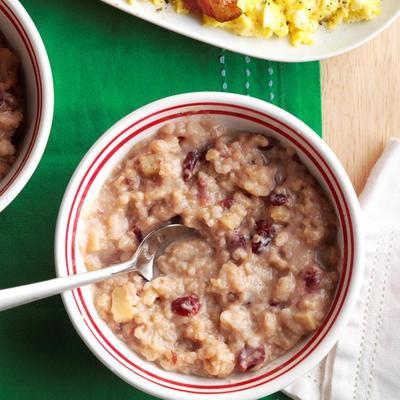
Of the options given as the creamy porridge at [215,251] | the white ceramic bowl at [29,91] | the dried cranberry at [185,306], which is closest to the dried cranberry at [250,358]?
the creamy porridge at [215,251]

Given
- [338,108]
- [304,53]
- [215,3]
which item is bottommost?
[338,108]

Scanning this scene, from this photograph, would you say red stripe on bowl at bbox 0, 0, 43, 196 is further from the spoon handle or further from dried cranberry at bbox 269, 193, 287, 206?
dried cranberry at bbox 269, 193, 287, 206

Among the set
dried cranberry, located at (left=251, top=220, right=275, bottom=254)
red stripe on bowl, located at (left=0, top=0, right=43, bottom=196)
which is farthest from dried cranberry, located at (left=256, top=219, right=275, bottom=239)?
red stripe on bowl, located at (left=0, top=0, right=43, bottom=196)

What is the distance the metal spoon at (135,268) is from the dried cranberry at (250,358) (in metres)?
0.26

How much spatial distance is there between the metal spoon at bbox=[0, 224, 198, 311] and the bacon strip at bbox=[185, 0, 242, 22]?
0.60 m

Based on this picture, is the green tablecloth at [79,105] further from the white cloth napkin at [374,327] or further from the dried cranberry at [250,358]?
the dried cranberry at [250,358]

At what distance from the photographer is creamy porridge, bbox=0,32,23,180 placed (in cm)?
167

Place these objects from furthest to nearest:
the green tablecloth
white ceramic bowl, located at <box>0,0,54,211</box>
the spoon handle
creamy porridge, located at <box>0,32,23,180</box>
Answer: the green tablecloth < creamy porridge, located at <box>0,32,23,180</box> < white ceramic bowl, located at <box>0,0,54,211</box> < the spoon handle

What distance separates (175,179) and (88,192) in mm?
194

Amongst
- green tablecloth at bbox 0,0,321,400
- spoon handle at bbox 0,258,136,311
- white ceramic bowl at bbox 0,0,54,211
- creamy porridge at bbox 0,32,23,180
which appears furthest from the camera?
green tablecloth at bbox 0,0,321,400

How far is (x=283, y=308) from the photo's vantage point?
5.54ft

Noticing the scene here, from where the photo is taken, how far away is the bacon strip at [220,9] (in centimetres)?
197

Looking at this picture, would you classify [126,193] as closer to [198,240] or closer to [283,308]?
[198,240]

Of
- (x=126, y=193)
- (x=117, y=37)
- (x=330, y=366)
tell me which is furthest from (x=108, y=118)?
(x=330, y=366)
